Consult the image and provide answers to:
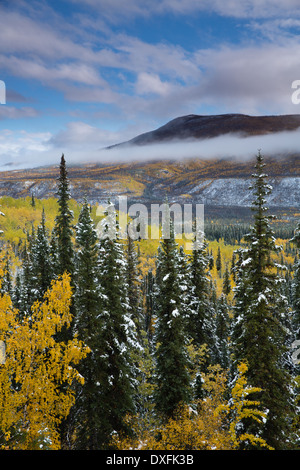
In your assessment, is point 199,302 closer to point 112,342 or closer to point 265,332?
point 112,342

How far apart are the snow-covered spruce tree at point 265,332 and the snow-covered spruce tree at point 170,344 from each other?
209 inches

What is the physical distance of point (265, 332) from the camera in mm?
16234

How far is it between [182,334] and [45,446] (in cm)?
1196

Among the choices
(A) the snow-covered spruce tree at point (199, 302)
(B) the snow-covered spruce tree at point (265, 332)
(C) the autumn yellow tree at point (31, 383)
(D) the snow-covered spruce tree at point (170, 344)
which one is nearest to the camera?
(C) the autumn yellow tree at point (31, 383)

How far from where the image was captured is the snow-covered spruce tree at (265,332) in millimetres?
15773

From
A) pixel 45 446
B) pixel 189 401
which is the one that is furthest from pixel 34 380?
pixel 189 401

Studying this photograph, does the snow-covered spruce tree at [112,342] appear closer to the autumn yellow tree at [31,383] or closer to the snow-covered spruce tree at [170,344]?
the snow-covered spruce tree at [170,344]

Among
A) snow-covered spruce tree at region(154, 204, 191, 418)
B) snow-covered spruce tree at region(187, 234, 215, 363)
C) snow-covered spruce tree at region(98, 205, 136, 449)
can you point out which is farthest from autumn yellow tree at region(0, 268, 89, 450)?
snow-covered spruce tree at region(187, 234, 215, 363)

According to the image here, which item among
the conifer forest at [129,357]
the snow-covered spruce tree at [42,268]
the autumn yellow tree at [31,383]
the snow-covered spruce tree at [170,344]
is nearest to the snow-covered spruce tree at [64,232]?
the conifer forest at [129,357]

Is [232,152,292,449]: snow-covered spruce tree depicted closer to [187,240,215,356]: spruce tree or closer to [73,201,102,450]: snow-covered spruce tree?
[73,201,102,450]: snow-covered spruce tree

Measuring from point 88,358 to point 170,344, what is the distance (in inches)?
227

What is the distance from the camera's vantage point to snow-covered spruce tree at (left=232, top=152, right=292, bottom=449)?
51.8 ft

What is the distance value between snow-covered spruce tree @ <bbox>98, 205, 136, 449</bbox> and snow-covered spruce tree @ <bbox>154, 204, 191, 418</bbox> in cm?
222

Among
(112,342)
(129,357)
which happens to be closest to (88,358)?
(112,342)
